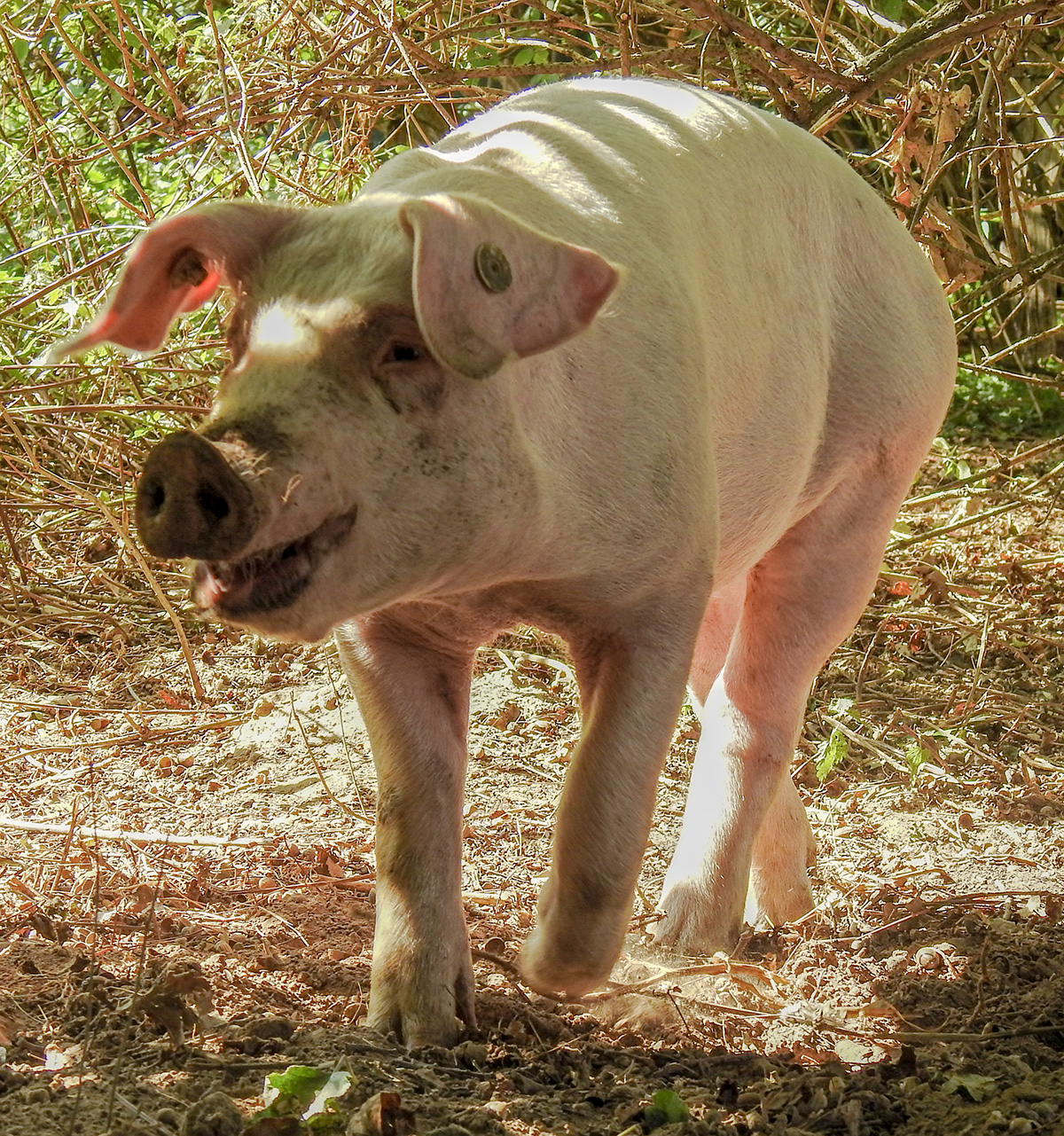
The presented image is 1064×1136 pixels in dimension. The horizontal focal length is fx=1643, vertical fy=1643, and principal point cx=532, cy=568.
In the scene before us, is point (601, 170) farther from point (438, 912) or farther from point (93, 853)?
point (93, 853)

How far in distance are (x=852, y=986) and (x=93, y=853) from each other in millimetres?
1956

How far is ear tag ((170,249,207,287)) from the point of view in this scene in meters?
3.02

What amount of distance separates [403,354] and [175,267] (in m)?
0.57

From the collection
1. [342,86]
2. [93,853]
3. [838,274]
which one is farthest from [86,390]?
[838,274]

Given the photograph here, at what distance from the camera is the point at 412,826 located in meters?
3.51

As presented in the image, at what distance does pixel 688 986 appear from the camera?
13.0ft

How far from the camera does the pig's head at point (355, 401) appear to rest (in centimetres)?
254

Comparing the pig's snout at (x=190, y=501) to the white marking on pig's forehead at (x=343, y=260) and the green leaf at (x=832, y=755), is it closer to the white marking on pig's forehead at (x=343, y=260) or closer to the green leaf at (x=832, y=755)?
the white marking on pig's forehead at (x=343, y=260)

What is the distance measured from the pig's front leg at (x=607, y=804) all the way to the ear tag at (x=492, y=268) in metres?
0.95

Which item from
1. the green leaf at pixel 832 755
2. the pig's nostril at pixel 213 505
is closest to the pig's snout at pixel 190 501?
the pig's nostril at pixel 213 505

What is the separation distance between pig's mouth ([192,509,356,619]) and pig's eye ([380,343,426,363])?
285 millimetres

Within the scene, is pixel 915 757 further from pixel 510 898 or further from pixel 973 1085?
pixel 973 1085

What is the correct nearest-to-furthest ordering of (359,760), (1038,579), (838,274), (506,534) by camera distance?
1. (506,534)
2. (838,274)
3. (359,760)
4. (1038,579)

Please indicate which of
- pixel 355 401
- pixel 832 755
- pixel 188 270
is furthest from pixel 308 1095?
pixel 832 755
